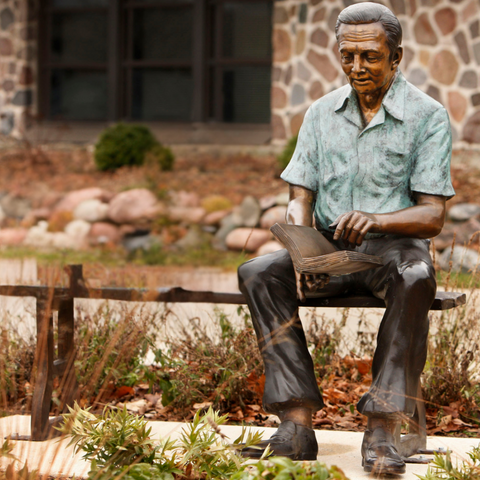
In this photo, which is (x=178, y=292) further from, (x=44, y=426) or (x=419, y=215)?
(x=419, y=215)

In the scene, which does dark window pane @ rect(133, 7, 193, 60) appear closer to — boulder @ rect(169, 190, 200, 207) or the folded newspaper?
boulder @ rect(169, 190, 200, 207)

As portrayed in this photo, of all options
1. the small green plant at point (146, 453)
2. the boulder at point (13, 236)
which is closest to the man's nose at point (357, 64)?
the small green plant at point (146, 453)

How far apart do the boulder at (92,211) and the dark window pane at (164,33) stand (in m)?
4.14

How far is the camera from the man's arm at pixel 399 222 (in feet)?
11.1

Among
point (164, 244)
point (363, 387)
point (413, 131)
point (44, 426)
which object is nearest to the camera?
point (413, 131)

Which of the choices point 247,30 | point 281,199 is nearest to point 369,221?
point 281,199

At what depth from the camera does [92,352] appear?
14.6ft

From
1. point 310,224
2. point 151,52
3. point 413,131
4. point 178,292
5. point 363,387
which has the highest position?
point 151,52

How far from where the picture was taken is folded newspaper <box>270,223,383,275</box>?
10.6 ft

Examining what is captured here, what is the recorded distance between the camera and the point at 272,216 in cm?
978

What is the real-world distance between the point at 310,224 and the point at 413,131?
1.96ft

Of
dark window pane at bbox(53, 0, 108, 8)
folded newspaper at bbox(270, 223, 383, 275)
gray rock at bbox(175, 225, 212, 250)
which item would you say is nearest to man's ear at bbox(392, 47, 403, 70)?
folded newspaper at bbox(270, 223, 383, 275)

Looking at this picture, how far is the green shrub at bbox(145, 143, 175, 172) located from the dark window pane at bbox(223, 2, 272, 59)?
2421 mm

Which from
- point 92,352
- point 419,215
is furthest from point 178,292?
point 419,215
